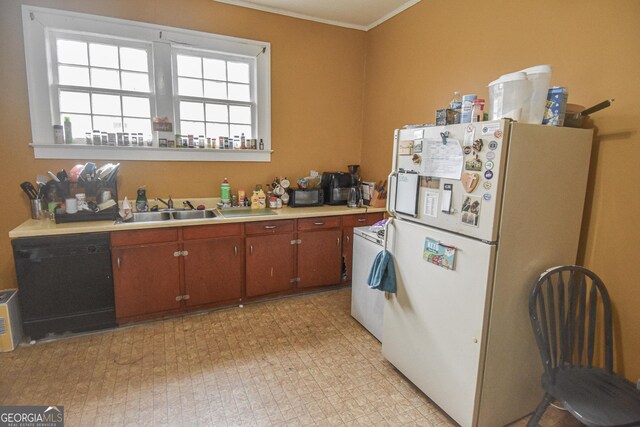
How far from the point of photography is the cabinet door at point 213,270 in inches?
114

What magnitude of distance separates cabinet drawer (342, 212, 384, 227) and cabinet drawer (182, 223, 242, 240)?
1087mm

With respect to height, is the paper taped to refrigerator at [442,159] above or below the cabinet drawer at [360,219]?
above

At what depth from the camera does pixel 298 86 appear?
3727 mm

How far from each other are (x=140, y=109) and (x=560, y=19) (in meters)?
3.28

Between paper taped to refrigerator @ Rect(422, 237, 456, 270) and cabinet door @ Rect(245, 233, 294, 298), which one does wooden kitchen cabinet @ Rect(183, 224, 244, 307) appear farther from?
paper taped to refrigerator @ Rect(422, 237, 456, 270)

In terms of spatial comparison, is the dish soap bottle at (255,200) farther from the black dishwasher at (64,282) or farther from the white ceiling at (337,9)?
the white ceiling at (337,9)

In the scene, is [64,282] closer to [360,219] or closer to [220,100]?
[220,100]

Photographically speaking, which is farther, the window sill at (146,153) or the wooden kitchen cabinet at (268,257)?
the wooden kitchen cabinet at (268,257)

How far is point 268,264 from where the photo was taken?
3225mm

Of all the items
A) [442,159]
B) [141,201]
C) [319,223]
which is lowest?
[319,223]

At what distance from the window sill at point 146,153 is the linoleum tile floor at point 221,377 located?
147cm

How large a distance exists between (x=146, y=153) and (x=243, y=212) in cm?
102

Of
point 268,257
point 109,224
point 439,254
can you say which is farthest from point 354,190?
point 109,224

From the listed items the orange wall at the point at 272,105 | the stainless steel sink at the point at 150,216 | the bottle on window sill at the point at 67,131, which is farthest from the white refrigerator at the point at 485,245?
the bottle on window sill at the point at 67,131
